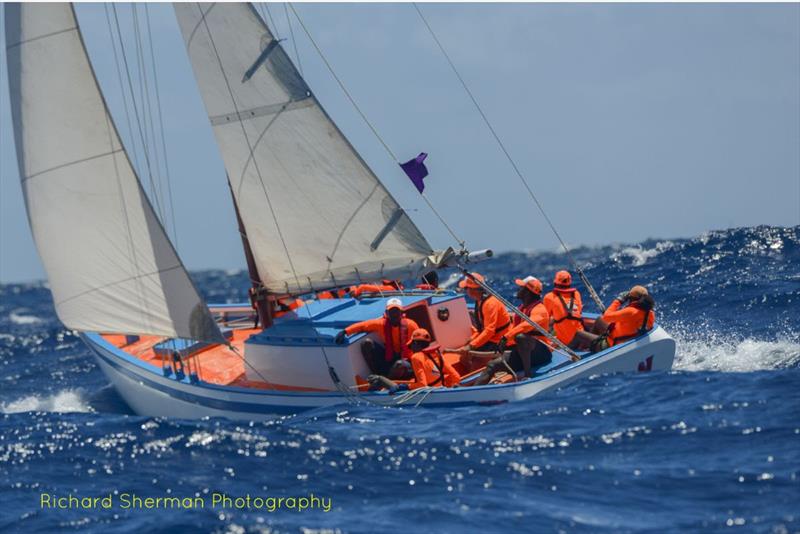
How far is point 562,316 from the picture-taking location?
16.3 meters

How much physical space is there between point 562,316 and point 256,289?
15.2ft

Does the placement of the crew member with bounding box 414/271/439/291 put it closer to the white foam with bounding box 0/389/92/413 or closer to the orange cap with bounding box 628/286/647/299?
the orange cap with bounding box 628/286/647/299

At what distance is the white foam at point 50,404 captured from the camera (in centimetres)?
1889

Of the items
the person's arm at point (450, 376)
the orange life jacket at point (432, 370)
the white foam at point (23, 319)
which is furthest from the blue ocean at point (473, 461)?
the white foam at point (23, 319)

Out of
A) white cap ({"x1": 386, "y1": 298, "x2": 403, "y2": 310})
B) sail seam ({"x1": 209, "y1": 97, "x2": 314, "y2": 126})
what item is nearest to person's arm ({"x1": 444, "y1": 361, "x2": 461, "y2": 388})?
white cap ({"x1": 386, "y1": 298, "x2": 403, "y2": 310})

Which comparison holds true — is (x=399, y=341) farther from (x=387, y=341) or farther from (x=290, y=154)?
(x=290, y=154)

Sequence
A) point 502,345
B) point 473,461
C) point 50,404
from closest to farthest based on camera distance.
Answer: point 473,461, point 502,345, point 50,404

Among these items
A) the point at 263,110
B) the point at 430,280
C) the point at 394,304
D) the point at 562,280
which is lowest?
the point at 562,280

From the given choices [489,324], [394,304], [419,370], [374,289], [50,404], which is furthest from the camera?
[50,404]

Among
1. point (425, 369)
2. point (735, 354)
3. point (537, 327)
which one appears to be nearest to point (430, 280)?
point (537, 327)

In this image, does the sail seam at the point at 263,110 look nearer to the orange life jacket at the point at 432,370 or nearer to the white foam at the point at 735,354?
the orange life jacket at the point at 432,370

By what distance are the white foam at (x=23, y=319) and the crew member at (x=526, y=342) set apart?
28.9 m

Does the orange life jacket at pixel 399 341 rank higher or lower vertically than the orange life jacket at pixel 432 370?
higher

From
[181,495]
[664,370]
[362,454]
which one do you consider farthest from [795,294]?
[181,495]
